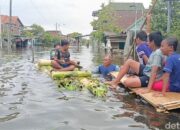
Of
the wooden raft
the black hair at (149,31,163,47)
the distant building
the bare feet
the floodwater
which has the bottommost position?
the floodwater

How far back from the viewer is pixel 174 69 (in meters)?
7.34

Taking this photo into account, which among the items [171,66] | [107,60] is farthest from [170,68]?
[107,60]

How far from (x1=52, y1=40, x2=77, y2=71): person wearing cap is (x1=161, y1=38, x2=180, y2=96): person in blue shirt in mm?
5280

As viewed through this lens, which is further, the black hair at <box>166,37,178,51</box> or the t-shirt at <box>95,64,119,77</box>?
the t-shirt at <box>95,64,119,77</box>

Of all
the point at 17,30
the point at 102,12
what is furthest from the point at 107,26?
the point at 17,30

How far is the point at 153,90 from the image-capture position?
7914 mm

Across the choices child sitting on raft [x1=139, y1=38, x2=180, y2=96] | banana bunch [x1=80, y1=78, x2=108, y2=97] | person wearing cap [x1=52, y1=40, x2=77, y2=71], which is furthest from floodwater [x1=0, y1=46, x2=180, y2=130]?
person wearing cap [x1=52, y1=40, x2=77, y2=71]

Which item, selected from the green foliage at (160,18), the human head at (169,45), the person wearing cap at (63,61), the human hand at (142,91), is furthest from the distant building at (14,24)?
the human head at (169,45)

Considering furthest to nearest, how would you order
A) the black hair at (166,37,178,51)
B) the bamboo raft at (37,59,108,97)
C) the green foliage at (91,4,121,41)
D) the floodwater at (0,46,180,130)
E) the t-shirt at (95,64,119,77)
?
1. the green foliage at (91,4,121,41)
2. the t-shirt at (95,64,119,77)
3. the bamboo raft at (37,59,108,97)
4. the black hair at (166,37,178,51)
5. the floodwater at (0,46,180,130)

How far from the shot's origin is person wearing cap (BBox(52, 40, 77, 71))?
1222 cm

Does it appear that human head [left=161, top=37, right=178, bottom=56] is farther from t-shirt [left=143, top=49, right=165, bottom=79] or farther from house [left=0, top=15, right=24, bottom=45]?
house [left=0, top=15, right=24, bottom=45]

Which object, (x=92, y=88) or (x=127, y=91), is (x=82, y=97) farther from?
(x=127, y=91)

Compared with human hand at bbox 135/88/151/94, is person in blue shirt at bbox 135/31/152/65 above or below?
above

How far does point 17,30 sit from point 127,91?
84848 millimetres
